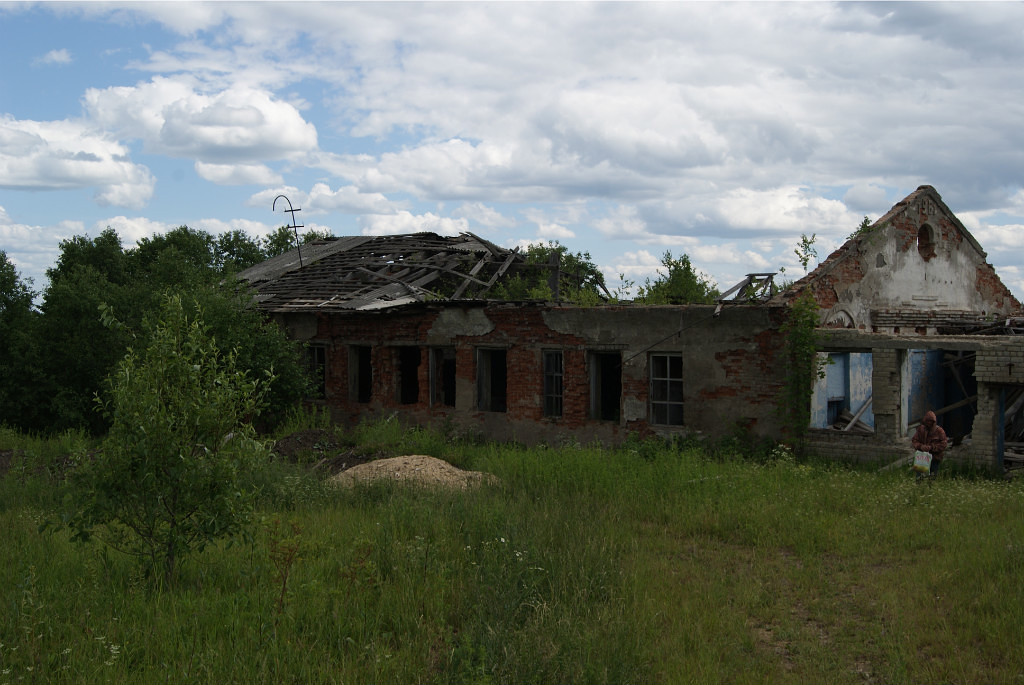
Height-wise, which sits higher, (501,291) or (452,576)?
(501,291)

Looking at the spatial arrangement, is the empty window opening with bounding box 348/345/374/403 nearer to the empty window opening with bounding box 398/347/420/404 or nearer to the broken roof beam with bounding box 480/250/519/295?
the empty window opening with bounding box 398/347/420/404

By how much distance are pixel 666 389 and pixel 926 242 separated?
7.10 m

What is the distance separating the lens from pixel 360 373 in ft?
61.7

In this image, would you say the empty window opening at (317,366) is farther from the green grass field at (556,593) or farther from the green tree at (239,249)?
the green tree at (239,249)

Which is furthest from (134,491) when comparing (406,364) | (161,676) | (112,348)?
(112,348)

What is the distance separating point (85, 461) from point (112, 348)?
44.1 feet

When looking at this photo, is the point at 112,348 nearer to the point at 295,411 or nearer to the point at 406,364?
the point at 295,411

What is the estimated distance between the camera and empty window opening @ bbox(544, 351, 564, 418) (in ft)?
51.2

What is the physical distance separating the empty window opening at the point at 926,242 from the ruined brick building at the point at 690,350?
3cm

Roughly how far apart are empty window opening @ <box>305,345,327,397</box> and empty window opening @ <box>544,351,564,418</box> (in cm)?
560

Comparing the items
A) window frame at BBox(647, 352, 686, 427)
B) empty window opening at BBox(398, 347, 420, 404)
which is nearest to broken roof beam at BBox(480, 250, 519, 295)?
empty window opening at BBox(398, 347, 420, 404)

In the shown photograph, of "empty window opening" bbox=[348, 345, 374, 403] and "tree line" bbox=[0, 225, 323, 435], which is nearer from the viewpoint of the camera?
"tree line" bbox=[0, 225, 323, 435]

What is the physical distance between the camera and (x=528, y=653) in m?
5.64

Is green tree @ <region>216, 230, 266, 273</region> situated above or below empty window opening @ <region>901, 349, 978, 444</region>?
above
